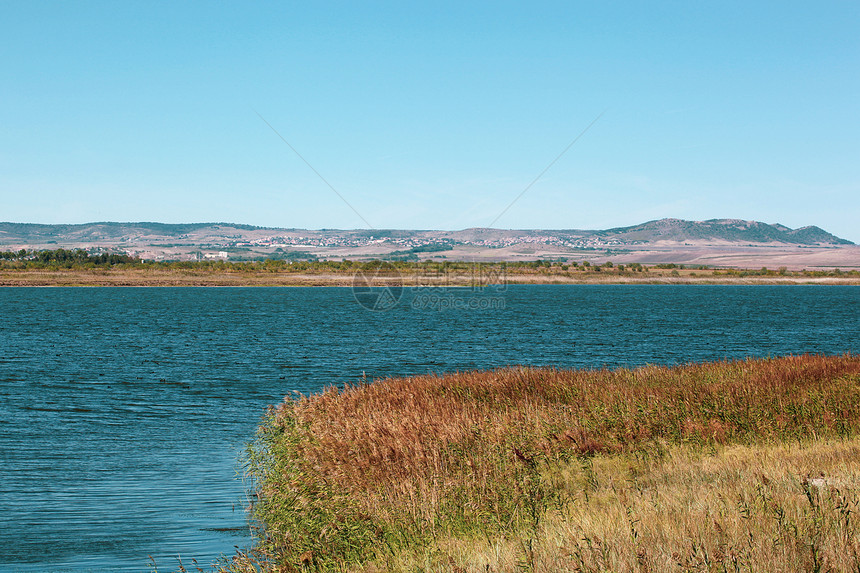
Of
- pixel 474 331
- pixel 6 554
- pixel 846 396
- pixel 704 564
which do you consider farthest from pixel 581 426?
pixel 474 331

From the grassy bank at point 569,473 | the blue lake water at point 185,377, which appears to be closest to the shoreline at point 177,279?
the blue lake water at point 185,377

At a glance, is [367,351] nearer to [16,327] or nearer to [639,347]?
[639,347]

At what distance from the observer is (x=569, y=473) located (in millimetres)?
13188

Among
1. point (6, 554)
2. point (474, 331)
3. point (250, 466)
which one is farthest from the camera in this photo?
point (474, 331)

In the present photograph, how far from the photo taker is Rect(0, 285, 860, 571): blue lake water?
1509 centimetres

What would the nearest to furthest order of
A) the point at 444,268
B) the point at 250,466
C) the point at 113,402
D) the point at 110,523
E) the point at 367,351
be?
the point at 110,523 → the point at 250,466 → the point at 113,402 → the point at 367,351 → the point at 444,268

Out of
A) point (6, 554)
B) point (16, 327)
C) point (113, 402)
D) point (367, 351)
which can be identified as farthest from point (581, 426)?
point (16, 327)

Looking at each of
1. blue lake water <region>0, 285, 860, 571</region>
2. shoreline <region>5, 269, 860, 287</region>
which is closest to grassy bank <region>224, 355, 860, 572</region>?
blue lake water <region>0, 285, 860, 571</region>

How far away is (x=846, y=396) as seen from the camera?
17188mm

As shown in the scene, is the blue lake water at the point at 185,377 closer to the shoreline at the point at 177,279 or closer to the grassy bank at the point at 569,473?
the grassy bank at the point at 569,473

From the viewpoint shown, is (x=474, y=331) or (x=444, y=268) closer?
(x=474, y=331)

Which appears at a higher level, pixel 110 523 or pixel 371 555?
pixel 371 555

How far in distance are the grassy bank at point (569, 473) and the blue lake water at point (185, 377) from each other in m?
2.20

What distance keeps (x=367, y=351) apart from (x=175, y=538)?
3538 cm
